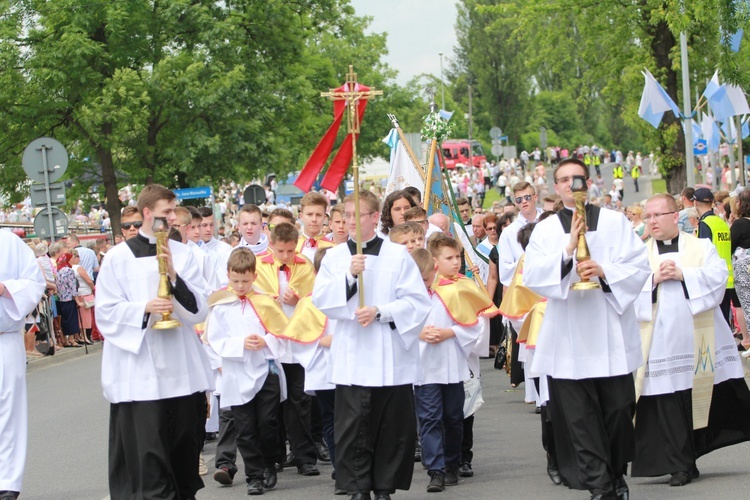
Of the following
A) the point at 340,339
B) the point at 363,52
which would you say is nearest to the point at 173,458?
the point at 340,339

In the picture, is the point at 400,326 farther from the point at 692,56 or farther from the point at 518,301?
the point at 692,56

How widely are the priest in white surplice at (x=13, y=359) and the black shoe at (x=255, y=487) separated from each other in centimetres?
155

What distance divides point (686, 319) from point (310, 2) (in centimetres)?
3112

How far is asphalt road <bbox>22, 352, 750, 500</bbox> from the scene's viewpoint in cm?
848

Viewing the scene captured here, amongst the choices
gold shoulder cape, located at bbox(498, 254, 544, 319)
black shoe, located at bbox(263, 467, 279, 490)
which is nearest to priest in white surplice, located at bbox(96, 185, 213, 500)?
black shoe, located at bbox(263, 467, 279, 490)

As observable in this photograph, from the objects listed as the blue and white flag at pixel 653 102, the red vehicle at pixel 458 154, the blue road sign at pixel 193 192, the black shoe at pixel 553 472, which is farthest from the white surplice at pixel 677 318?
the red vehicle at pixel 458 154

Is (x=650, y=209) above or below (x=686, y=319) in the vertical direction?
above

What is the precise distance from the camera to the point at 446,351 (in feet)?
29.1

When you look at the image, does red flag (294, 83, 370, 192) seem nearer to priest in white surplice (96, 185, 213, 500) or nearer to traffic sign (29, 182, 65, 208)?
priest in white surplice (96, 185, 213, 500)

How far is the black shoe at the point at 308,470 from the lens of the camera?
9.60 metres

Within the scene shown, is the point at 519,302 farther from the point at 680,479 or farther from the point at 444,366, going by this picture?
the point at 680,479

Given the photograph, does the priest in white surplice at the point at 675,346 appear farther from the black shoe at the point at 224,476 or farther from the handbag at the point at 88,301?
the handbag at the point at 88,301

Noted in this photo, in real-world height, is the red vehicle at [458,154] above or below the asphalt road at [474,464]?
above

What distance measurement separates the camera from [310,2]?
38.3 metres
